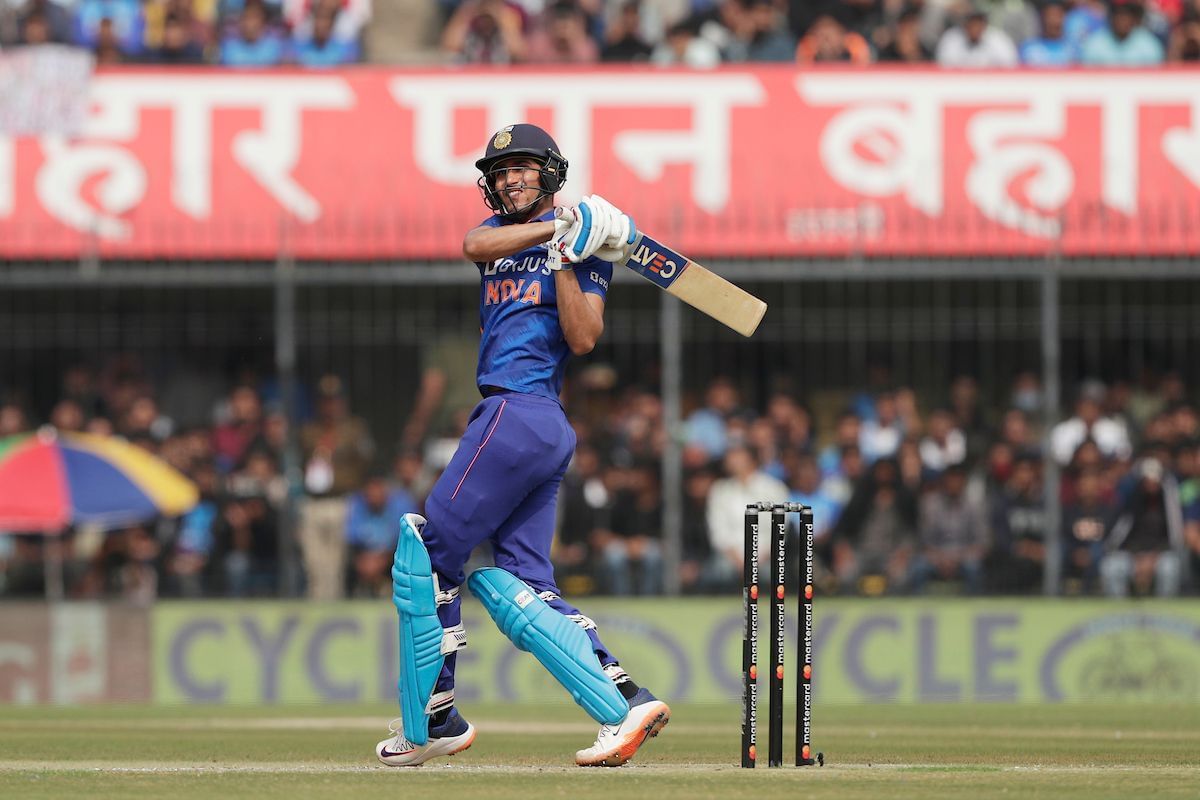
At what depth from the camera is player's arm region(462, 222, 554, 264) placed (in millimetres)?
7082

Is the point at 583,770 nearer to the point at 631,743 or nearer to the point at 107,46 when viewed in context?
the point at 631,743

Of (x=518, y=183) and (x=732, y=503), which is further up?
(x=518, y=183)

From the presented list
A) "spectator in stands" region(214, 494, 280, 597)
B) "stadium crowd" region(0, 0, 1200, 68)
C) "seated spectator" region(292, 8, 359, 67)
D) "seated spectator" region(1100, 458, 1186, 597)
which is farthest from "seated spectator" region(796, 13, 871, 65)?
"spectator in stands" region(214, 494, 280, 597)

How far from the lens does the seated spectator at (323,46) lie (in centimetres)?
1758

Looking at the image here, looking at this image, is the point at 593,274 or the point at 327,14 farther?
the point at 327,14

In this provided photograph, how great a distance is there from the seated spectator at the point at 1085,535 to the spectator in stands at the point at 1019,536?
205 millimetres

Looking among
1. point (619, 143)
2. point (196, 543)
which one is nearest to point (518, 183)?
point (196, 543)

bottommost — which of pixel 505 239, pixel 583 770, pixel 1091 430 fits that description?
pixel 583 770

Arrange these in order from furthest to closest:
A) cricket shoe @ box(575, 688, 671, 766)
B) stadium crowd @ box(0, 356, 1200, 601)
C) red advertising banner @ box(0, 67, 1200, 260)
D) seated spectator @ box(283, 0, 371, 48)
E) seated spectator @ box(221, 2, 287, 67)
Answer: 1. seated spectator @ box(283, 0, 371, 48)
2. seated spectator @ box(221, 2, 287, 67)
3. red advertising banner @ box(0, 67, 1200, 260)
4. stadium crowd @ box(0, 356, 1200, 601)
5. cricket shoe @ box(575, 688, 671, 766)

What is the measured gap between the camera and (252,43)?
1764cm

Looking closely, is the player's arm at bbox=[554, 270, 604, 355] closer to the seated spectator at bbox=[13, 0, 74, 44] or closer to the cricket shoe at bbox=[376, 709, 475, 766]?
the cricket shoe at bbox=[376, 709, 475, 766]

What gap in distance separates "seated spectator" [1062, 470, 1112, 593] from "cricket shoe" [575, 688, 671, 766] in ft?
25.9

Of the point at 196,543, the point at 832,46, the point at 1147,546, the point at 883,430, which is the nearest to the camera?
the point at 1147,546

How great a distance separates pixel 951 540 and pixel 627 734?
7.96 meters
